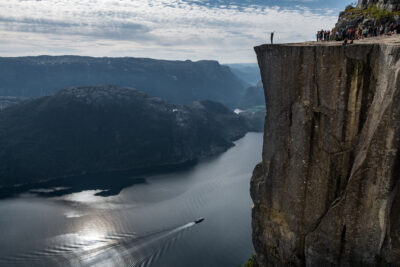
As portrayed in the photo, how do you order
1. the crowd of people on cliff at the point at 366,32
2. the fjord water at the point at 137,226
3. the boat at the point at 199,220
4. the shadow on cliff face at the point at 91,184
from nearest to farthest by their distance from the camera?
the crowd of people on cliff at the point at 366,32 < the fjord water at the point at 137,226 < the boat at the point at 199,220 < the shadow on cliff face at the point at 91,184

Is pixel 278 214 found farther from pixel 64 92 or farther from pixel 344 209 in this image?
pixel 64 92

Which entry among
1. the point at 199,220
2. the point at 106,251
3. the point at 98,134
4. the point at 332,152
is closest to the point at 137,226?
the point at 106,251

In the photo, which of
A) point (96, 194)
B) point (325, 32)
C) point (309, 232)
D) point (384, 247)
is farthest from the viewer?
point (96, 194)

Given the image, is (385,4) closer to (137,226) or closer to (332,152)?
(332,152)

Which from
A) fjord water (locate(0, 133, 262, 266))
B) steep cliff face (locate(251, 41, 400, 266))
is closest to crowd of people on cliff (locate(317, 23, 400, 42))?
steep cliff face (locate(251, 41, 400, 266))

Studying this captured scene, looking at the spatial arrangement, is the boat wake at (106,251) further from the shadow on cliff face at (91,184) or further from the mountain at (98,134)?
the mountain at (98,134)

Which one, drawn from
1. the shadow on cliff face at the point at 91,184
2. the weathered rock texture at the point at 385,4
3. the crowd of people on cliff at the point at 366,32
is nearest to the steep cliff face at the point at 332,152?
the crowd of people on cliff at the point at 366,32

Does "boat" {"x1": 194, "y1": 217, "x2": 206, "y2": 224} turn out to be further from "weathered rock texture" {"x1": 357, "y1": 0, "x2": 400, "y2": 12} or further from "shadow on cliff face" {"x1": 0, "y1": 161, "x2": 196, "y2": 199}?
"weathered rock texture" {"x1": 357, "y1": 0, "x2": 400, "y2": 12}

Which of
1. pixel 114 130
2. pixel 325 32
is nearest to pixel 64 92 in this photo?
pixel 114 130
